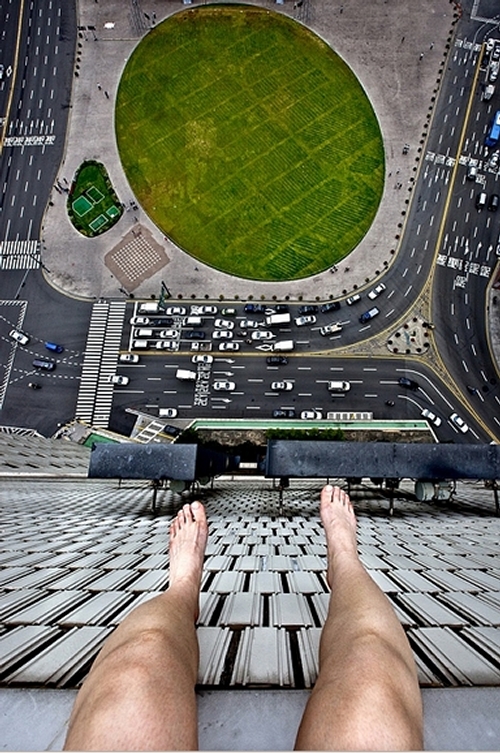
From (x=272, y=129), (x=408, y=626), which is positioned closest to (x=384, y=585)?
(x=408, y=626)

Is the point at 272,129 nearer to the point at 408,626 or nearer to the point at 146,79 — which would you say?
the point at 146,79

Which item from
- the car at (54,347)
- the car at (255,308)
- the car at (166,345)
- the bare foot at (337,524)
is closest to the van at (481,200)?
the car at (255,308)

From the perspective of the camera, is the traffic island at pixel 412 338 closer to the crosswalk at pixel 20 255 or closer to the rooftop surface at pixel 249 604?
the rooftop surface at pixel 249 604

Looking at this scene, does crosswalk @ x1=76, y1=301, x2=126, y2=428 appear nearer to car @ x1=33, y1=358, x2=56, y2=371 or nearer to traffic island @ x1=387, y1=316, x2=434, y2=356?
car @ x1=33, y1=358, x2=56, y2=371

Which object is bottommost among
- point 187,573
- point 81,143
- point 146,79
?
point 187,573

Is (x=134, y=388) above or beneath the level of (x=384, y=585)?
above

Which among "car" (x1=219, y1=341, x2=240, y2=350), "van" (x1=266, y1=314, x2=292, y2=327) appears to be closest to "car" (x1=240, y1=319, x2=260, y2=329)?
"van" (x1=266, y1=314, x2=292, y2=327)

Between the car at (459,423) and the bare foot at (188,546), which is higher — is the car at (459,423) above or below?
above
